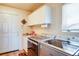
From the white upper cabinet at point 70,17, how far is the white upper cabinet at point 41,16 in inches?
8.3

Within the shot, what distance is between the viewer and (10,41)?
52.3 inches

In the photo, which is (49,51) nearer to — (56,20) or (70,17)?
(56,20)

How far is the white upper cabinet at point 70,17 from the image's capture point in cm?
123

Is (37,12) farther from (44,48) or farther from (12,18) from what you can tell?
(44,48)

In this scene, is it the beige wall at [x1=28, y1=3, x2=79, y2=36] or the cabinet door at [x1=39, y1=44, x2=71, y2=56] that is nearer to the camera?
the cabinet door at [x1=39, y1=44, x2=71, y2=56]

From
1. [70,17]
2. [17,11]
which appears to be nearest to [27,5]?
[17,11]

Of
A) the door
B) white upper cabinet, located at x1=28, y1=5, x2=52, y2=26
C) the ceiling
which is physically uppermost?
the ceiling

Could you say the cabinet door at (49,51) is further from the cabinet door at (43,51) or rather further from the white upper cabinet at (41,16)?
the white upper cabinet at (41,16)

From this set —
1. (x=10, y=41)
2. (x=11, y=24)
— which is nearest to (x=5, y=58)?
(x=10, y=41)

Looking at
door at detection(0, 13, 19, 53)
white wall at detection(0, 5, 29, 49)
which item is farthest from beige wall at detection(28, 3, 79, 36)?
door at detection(0, 13, 19, 53)

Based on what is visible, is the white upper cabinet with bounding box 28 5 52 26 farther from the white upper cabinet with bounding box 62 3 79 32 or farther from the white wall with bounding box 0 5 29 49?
the white upper cabinet with bounding box 62 3 79 32

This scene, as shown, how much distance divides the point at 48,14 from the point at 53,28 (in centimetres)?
22

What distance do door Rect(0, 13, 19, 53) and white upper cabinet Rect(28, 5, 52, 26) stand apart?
0.22 meters

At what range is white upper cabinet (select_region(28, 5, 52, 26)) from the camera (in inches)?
51.5
